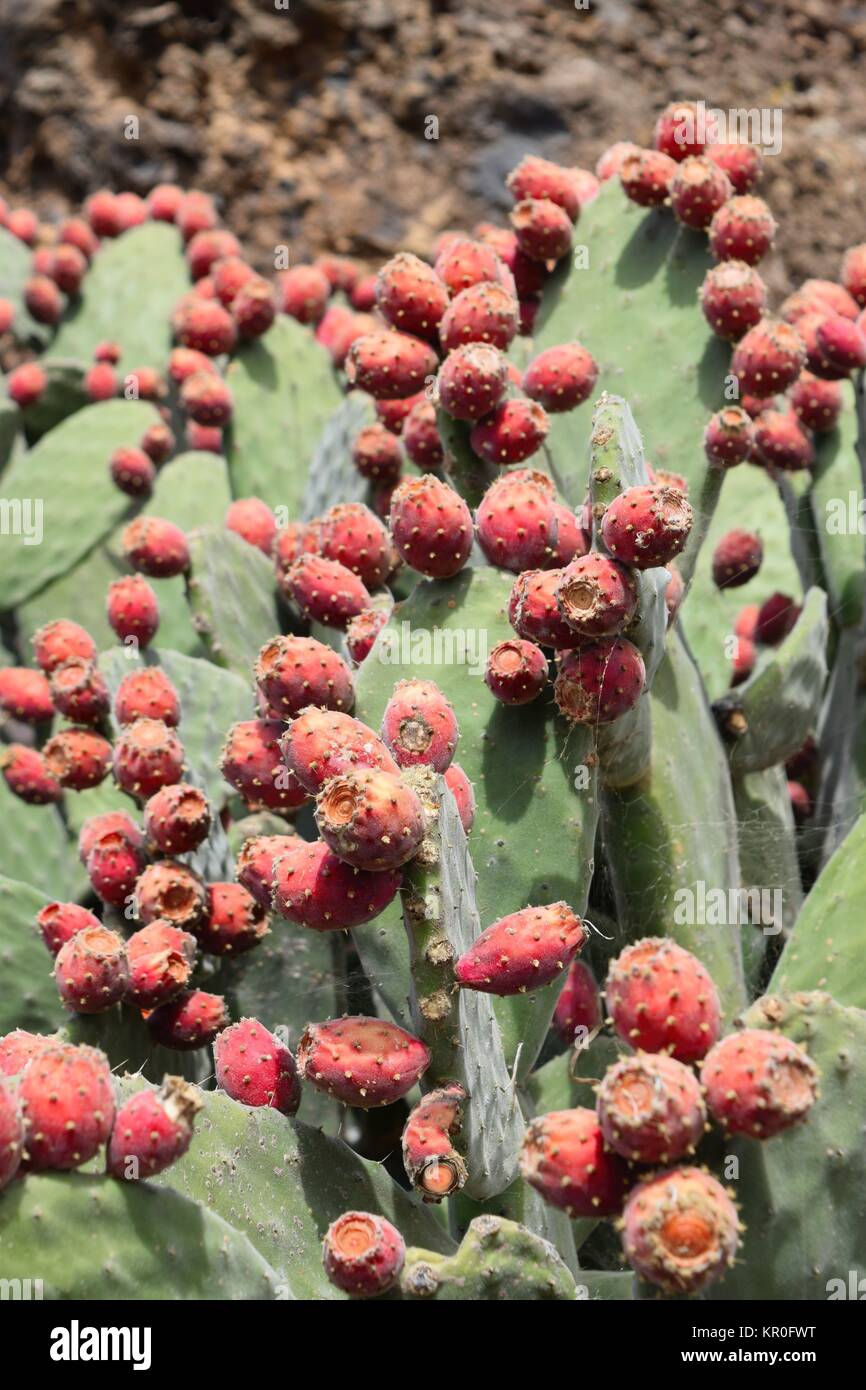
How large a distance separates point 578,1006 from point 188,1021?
1.43 feet

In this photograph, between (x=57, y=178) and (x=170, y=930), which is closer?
(x=170, y=930)

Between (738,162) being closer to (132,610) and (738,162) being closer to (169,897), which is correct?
(132,610)

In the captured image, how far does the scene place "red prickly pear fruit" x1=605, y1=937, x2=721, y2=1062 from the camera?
3.39 ft

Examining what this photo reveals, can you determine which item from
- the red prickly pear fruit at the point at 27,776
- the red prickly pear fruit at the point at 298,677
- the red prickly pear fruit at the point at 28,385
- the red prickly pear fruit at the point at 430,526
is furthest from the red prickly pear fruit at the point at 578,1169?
the red prickly pear fruit at the point at 28,385

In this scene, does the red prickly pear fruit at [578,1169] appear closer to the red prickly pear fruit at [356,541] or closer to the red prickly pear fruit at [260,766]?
the red prickly pear fruit at [260,766]

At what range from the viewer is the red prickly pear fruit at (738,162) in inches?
82.4

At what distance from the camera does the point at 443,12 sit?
407 centimetres

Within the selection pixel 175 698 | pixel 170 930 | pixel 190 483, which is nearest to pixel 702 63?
pixel 190 483

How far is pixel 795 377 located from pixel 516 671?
67 centimetres

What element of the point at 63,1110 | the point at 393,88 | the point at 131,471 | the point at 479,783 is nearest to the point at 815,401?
the point at 479,783

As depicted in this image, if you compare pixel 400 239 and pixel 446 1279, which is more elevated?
pixel 400 239

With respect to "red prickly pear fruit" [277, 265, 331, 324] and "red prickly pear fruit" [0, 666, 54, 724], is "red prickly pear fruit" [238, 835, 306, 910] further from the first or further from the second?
"red prickly pear fruit" [277, 265, 331, 324]

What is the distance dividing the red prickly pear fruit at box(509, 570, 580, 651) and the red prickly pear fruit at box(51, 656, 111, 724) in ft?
2.29
